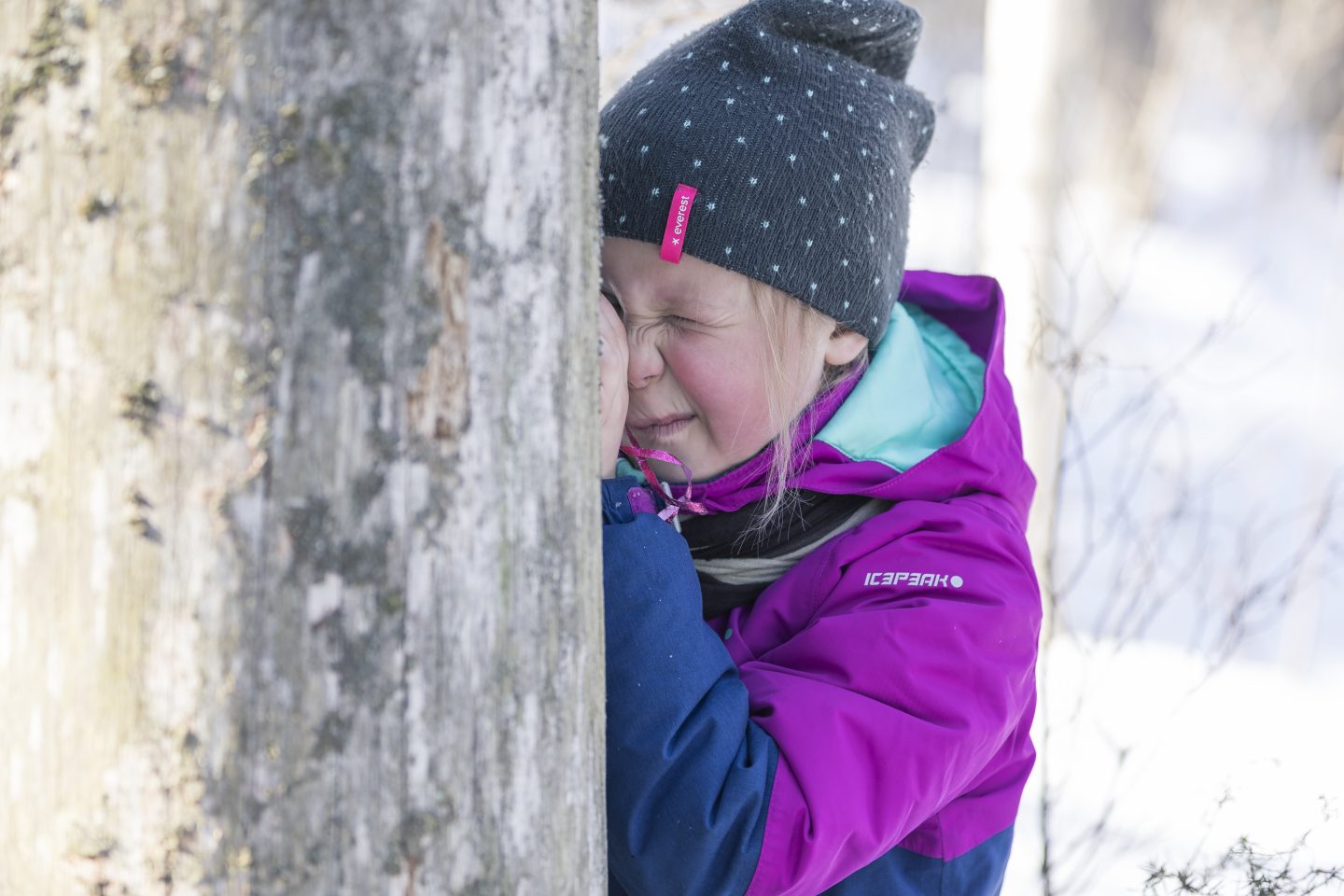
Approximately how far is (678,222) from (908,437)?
1.69 feet

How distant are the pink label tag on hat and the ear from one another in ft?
1.08

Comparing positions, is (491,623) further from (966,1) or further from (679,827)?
(966,1)

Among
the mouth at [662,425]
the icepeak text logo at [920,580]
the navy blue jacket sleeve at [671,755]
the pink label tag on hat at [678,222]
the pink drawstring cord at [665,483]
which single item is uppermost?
the pink label tag on hat at [678,222]

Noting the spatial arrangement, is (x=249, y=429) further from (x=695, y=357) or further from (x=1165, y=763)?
(x=1165, y=763)

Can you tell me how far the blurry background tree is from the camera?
3.53 metres

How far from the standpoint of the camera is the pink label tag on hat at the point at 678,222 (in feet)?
5.74

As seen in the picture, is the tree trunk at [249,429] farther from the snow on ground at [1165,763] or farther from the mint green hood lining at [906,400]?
the snow on ground at [1165,763]

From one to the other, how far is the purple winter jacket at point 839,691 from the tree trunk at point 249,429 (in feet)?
1.87

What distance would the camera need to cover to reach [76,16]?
0.83 meters

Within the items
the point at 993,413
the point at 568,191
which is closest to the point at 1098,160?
the point at 993,413

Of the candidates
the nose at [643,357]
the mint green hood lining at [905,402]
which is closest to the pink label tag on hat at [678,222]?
the nose at [643,357]

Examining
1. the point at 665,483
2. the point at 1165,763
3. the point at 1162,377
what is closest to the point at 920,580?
the point at 665,483

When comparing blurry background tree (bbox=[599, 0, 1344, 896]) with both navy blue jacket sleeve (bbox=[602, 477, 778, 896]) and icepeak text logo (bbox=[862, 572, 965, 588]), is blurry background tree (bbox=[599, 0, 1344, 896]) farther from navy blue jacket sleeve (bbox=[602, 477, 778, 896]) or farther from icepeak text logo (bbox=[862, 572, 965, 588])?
navy blue jacket sleeve (bbox=[602, 477, 778, 896])

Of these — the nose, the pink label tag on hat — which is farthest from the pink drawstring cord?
the pink label tag on hat
